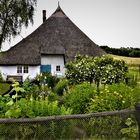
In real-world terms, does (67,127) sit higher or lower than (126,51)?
lower

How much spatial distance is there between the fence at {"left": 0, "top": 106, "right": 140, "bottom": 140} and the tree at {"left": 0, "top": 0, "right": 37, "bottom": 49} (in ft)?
151

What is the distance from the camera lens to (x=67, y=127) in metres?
7.01

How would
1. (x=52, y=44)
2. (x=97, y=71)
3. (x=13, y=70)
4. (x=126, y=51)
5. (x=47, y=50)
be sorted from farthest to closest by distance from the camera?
(x=126, y=51), (x=52, y=44), (x=47, y=50), (x=13, y=70), (x=97, y=71)

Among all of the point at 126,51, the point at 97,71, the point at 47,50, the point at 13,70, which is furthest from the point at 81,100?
the point at 126,51

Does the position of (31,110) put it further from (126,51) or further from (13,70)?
(126,51)

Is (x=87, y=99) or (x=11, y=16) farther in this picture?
Answer: (x=11, y=16)

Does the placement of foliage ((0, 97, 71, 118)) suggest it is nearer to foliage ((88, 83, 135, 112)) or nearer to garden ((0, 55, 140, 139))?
garden ((0, 55, 140, 139))

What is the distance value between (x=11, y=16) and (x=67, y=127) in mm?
46926

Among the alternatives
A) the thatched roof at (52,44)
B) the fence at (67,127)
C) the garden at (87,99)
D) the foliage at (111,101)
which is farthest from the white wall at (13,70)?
the fence at (67,127)

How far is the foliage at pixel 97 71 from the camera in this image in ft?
91.4

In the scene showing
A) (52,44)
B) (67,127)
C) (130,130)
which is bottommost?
(130,130)

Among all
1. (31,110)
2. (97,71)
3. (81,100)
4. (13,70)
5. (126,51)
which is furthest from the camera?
(126,51)

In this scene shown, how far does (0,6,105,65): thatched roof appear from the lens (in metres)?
49.9

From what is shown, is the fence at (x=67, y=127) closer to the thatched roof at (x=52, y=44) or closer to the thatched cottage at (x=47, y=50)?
the thatched cottage at (x=47, y=50)
